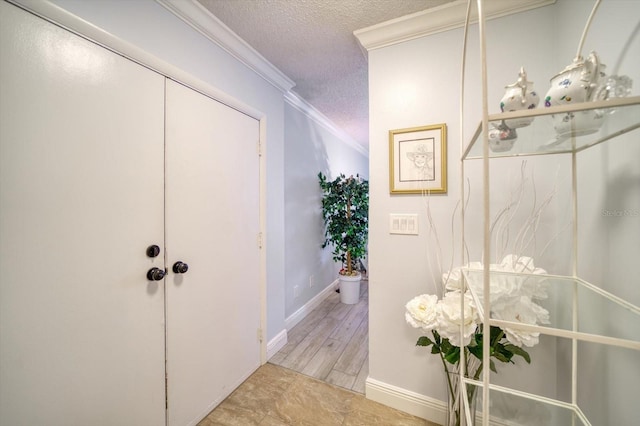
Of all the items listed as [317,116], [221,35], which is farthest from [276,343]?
[317,116]

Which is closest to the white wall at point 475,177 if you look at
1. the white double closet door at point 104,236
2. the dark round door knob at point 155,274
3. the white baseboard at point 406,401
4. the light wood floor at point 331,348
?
the white baseboard at point 406,401

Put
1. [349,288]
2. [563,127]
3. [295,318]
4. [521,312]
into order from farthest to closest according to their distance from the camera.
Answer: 1. [349,288]
2. [295,318]
3. [521,312]
4. [563,127]

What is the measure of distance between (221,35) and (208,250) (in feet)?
4.49

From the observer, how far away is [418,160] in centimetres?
141

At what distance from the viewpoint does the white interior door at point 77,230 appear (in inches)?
30.3

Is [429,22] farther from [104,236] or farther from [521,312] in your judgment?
[104,236]

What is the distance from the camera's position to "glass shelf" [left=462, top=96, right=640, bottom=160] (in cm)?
48

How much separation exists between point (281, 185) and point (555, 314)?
192cm

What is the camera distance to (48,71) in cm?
84

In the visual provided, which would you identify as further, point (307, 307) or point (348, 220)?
point (348, 220)

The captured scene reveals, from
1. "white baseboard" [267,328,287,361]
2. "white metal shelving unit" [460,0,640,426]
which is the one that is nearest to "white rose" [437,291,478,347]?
"white metal shelving unit" [460,0,640,426]

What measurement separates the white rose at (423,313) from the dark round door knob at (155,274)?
1.23 metres

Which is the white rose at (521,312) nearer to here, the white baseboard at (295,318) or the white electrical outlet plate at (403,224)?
the white electrical outlet plate at (403,224)

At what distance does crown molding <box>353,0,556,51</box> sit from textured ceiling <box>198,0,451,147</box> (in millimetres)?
35
